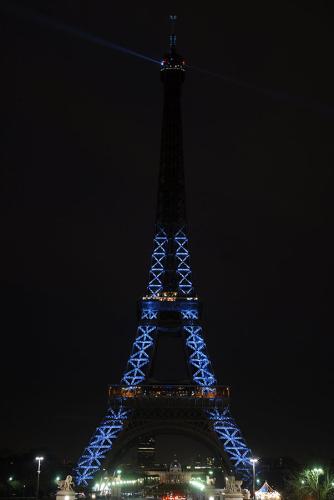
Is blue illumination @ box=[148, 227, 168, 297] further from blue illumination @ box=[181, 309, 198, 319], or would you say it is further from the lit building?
the lit building

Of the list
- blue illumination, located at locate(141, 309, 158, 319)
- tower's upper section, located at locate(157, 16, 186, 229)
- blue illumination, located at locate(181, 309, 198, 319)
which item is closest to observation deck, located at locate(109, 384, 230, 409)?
blue illumination, located at locate(181, 309, 198, 319)

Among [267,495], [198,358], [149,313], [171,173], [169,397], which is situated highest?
[171,173]

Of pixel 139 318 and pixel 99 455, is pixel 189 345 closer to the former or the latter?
pixel 139 318

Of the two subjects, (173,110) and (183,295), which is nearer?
(183,295)

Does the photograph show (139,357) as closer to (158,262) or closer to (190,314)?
(190,314)

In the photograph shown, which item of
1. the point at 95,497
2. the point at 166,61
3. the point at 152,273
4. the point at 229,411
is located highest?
the point at 166,61

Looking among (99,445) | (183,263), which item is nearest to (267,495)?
(99,445)

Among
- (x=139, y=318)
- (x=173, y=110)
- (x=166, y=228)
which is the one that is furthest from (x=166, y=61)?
(x=139, y=318)
